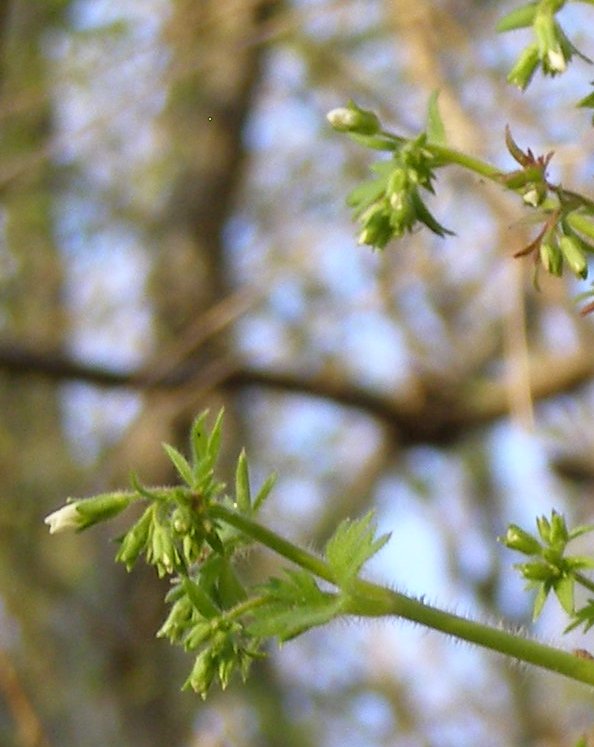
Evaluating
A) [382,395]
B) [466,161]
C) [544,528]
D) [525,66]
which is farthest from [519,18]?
[382,395]

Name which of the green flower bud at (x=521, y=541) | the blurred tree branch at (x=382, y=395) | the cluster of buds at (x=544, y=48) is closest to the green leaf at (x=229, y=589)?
the green flower bud at (x=521, y=541)

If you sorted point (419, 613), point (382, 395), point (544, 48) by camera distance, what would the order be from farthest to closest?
1. point (382, 395)
2. point (544, 48)
3. point (419, 613)

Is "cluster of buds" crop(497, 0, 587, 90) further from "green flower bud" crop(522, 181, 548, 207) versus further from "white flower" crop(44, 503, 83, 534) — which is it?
"white flower" crop(44, 503, 83, 534)

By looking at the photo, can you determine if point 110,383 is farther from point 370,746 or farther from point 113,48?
point 370,746

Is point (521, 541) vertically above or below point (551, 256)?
below

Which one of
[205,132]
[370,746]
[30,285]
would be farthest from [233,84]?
[370,746]

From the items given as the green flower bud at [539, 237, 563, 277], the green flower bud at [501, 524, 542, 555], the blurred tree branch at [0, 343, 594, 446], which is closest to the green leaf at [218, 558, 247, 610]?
the green flower bud at [501, 524, 542, 555]

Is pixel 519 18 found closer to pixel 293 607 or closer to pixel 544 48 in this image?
pixel 544 48
